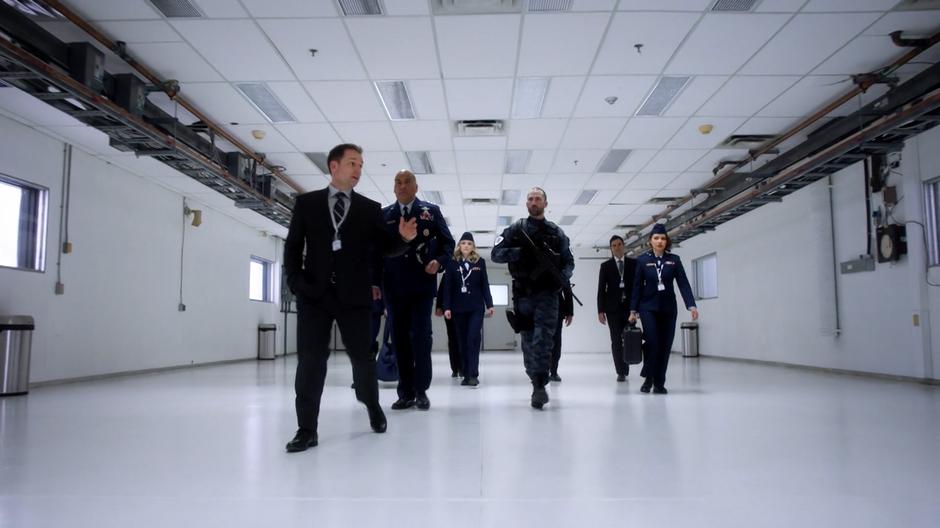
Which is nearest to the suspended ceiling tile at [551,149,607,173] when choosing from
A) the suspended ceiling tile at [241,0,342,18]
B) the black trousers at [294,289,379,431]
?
the suspended ceiling tile at [241,0,342,18]

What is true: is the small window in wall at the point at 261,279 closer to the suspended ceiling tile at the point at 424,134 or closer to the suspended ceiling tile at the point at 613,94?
the suspended ceiling tile at the point at 424,134

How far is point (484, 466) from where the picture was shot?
8.59ft

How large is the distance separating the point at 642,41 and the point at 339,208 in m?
3.93

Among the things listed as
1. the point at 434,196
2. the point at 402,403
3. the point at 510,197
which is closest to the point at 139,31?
the point at 402,403

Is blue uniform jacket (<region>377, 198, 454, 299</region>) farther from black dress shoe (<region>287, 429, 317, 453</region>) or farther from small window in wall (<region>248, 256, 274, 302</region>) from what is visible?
small window in wall (<region>248, 256, 274, 302</region>)

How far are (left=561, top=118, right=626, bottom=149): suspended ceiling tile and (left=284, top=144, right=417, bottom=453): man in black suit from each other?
536 centimetres

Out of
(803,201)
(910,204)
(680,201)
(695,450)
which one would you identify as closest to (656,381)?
(695,450)

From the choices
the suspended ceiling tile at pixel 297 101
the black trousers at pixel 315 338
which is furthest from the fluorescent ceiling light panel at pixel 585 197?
the black trousers at pixel 315 338

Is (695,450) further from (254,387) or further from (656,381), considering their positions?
(254,387)

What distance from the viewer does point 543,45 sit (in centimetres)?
592

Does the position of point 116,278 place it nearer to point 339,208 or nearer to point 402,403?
point 402,403

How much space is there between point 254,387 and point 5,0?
410 centimetres

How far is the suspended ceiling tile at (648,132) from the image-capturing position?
314 inches

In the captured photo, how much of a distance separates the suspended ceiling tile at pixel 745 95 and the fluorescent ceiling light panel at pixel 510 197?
4.69 m
